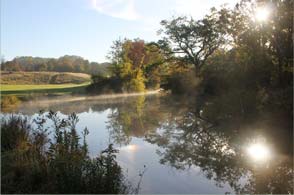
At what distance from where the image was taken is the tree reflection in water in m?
6.61

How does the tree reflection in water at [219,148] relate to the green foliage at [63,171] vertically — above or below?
below

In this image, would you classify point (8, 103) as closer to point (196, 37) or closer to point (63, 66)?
point (196, 37)

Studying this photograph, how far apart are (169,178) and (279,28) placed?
11125 mm

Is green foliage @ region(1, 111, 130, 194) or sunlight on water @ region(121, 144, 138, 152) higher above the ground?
green foliage @ region(1, 111, 130, 194)

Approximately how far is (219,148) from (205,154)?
0.66 meters

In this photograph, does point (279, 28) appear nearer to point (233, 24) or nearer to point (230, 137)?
point (233, 24)

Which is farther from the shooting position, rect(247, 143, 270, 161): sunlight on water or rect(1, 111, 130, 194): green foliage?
rect(247, 143, 270, 161): sunlight on water

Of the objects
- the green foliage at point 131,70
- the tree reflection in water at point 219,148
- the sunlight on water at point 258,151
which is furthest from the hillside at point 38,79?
the sunlight on water at point 258,151

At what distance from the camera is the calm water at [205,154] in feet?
21.2

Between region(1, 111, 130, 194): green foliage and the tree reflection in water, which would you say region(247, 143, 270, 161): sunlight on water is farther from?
region(1, 111, 130, 194): green foliage

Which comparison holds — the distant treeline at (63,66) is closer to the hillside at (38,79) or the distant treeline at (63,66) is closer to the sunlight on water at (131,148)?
the hillside at (38,79)

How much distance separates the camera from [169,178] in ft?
22.9

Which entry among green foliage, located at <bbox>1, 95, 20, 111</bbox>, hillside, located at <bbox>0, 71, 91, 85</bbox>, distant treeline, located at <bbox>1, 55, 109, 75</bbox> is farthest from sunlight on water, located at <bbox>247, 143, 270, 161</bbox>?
distant treeline, located at <bbox>1, 55, 109, 75</bbox>

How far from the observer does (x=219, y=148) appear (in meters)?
9.26
